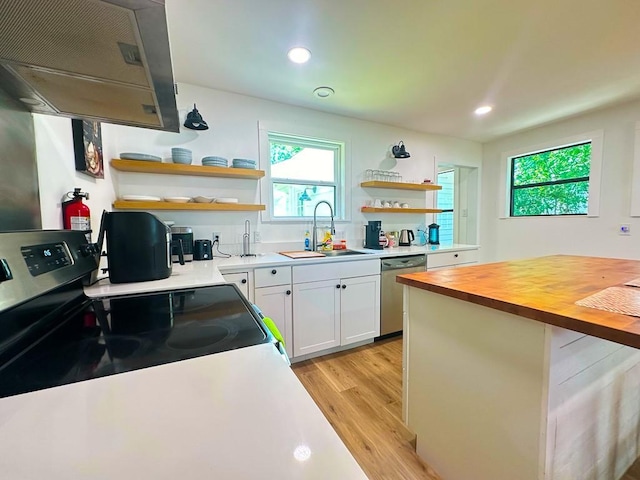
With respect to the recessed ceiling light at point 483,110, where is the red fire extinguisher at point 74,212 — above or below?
below

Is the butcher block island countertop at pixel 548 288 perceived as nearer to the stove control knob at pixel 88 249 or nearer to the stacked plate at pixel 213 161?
the stove control knob at pixel 88 249

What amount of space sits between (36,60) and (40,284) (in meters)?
0.59

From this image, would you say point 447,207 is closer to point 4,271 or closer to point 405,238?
point 405,238

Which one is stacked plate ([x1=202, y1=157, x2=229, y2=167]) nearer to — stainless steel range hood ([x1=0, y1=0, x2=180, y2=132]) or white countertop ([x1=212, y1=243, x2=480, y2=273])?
white countertop ([x1=212, y1=243, x2=480, y2=273])

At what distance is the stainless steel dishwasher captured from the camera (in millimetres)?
2758

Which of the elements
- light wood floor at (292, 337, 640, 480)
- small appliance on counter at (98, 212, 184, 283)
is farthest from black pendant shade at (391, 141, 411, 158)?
small appliance on counter at (98, 212, 184, 283)

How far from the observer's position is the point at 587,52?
207 centimetres

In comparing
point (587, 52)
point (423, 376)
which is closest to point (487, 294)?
point (423, 376)

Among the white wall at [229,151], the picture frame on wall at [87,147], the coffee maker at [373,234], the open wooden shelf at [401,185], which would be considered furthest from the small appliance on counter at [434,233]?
the picture frame on wall at [87,147]

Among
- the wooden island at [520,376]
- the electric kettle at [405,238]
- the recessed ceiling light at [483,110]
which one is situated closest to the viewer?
the wooden island at [520,376]

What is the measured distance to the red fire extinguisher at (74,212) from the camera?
124 centimetres

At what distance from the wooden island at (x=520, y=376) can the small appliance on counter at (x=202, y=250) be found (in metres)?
1.65

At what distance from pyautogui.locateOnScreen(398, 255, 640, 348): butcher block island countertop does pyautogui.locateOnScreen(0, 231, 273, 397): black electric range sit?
86 centimetres

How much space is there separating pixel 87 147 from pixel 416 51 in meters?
2.21
